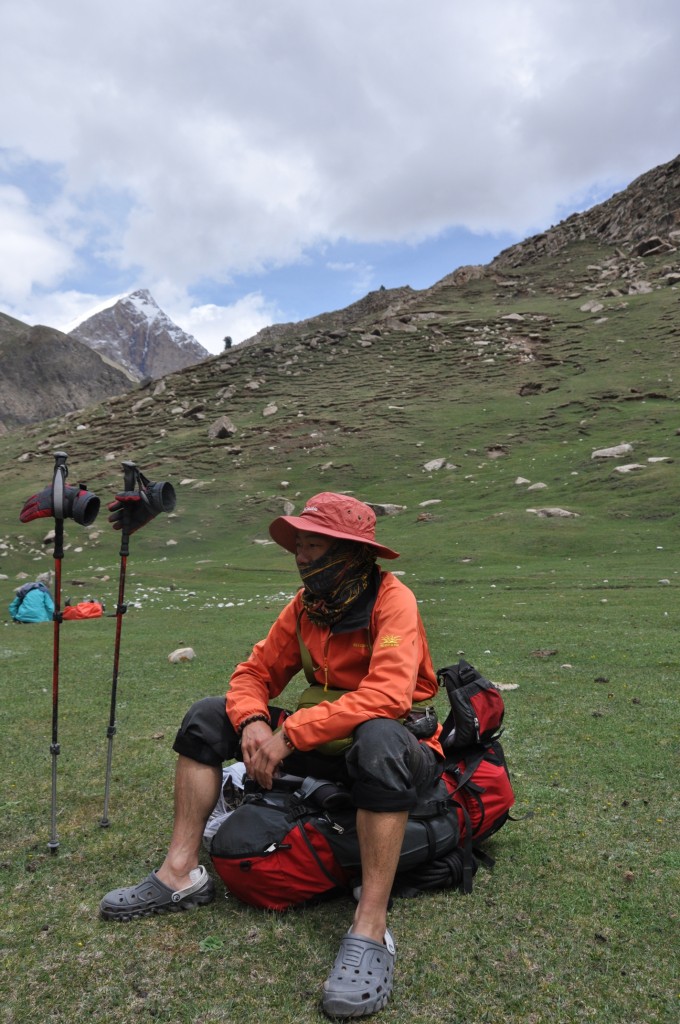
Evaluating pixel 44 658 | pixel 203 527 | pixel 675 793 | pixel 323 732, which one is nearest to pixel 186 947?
pixel 323 732

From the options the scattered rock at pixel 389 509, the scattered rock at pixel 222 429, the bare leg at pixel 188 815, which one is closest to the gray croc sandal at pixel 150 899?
the bare leg at pixel 188 815

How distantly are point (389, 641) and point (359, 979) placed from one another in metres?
1.74

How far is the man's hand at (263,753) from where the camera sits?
13.1ft

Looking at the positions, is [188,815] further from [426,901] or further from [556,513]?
[556,513]

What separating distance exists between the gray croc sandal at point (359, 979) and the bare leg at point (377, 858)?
0.38 feet

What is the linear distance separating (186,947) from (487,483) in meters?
36.8

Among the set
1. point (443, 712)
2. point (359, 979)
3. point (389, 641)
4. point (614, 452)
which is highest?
point (614, 452)

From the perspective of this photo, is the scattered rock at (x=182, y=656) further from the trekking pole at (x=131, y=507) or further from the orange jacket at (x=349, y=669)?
the orange jacket at (x=349, y=669)

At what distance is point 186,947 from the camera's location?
3582 millimetres

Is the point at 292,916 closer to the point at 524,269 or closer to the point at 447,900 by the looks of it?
the point at 447,900

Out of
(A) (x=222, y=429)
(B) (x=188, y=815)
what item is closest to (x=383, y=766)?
(B) (x=188, y=815)

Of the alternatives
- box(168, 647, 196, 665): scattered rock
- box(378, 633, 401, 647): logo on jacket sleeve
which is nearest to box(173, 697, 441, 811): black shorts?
box(378, 633, 401, 647): logo on jacket sleeve

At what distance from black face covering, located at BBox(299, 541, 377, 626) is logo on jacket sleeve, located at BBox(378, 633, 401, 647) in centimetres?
39

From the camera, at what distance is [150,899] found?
3887 mm
